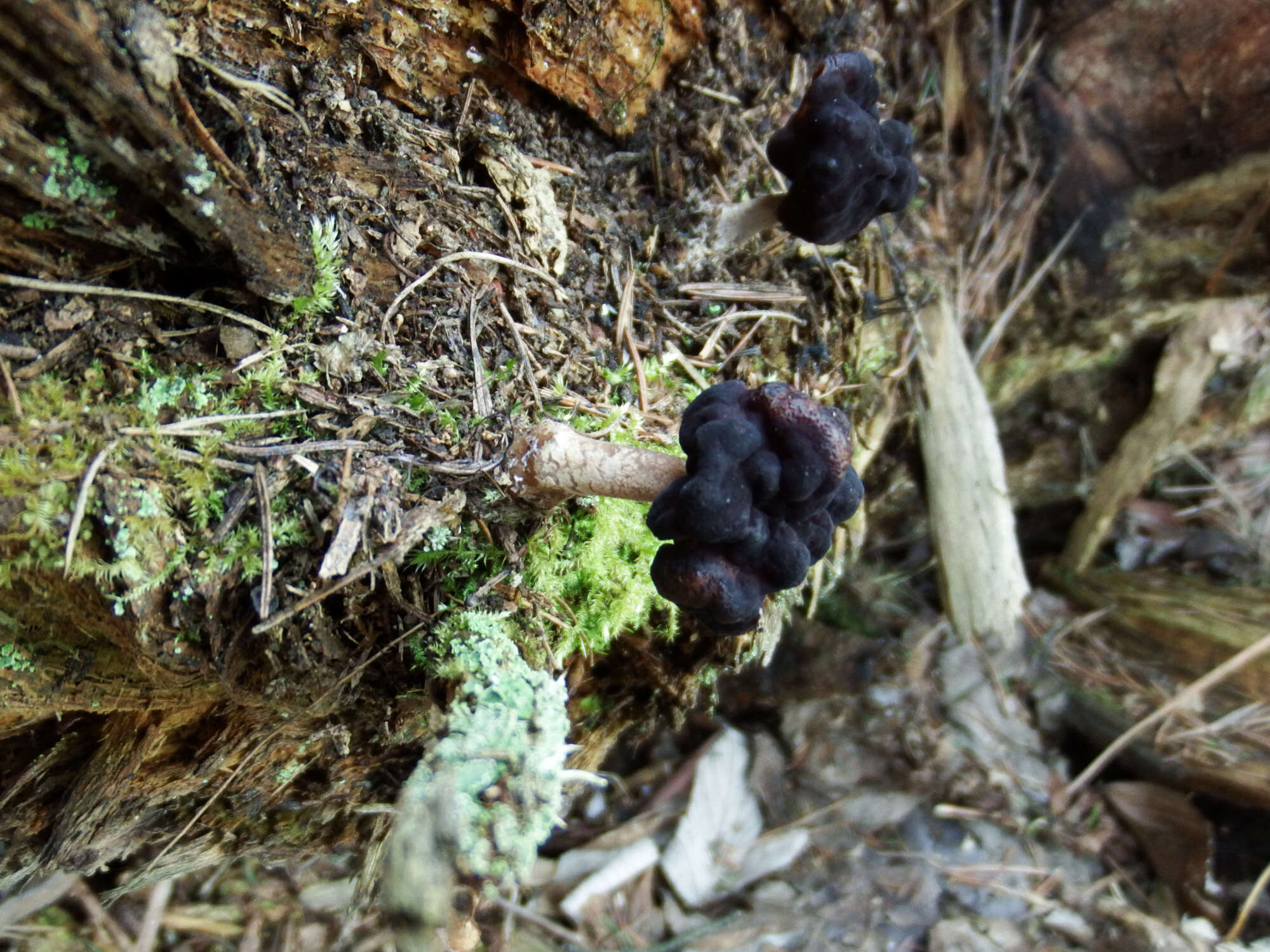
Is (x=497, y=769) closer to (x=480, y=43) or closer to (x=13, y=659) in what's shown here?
(x=13, y=659)

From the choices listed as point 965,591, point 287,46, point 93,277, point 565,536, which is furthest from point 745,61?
point 965,591

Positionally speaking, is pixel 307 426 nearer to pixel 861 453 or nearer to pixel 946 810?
pixel 861 453

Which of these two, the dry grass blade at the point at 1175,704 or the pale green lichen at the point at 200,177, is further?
the dry grass blade at the point at 1175,704

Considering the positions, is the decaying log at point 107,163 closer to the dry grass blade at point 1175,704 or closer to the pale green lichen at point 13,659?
the pale green lichen at point 13,659

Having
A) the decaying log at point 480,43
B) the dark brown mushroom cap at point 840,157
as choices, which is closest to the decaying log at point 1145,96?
the dark brown mushroom cap at point 840,157

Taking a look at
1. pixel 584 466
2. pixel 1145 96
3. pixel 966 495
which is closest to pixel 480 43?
pixel 584 466

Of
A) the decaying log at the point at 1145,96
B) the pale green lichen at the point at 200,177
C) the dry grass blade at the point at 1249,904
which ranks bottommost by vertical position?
the dry grass blade at the point at 1249,904

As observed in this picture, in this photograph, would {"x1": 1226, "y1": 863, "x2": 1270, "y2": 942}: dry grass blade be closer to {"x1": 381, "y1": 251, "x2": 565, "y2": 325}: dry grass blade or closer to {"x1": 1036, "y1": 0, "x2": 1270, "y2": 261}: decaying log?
{"x1": 1036, "y1": 0, "x2": 1270, "y2": 261}: decaying log
